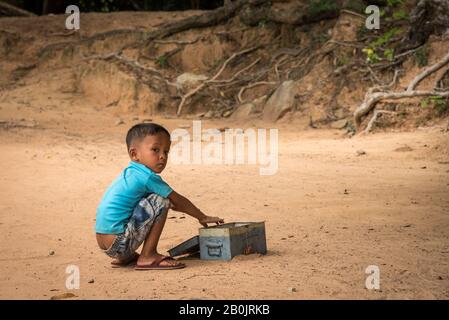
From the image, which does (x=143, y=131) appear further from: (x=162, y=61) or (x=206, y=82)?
(x=162, y=61)

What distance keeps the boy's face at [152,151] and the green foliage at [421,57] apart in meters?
7.47

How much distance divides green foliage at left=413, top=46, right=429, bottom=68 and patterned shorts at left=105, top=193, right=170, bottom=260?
24.8 ft

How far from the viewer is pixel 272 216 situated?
5.31 meters

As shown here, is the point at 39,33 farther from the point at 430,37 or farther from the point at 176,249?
the point at 176,249

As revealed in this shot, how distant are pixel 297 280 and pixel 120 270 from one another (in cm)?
104

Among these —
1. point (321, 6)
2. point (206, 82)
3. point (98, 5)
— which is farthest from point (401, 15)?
point (98, 5)

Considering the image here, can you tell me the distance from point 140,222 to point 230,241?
0.50 m

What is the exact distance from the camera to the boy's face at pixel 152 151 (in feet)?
12.7

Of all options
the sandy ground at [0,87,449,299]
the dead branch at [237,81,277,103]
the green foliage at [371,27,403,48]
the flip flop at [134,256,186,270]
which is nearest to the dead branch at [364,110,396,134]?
the sandy ground at [0,87,449,299]

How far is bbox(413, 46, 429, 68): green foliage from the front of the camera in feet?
34.4

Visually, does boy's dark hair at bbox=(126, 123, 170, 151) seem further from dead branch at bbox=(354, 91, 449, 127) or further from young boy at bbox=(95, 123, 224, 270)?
dead branch at bbox=(354, 91, 449, 127)

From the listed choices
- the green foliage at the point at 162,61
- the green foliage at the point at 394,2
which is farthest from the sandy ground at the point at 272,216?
the green foliage at the point at 162,61

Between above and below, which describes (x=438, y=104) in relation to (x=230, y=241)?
above

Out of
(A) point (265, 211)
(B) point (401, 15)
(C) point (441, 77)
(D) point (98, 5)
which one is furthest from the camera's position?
(D) point (98, 5)
